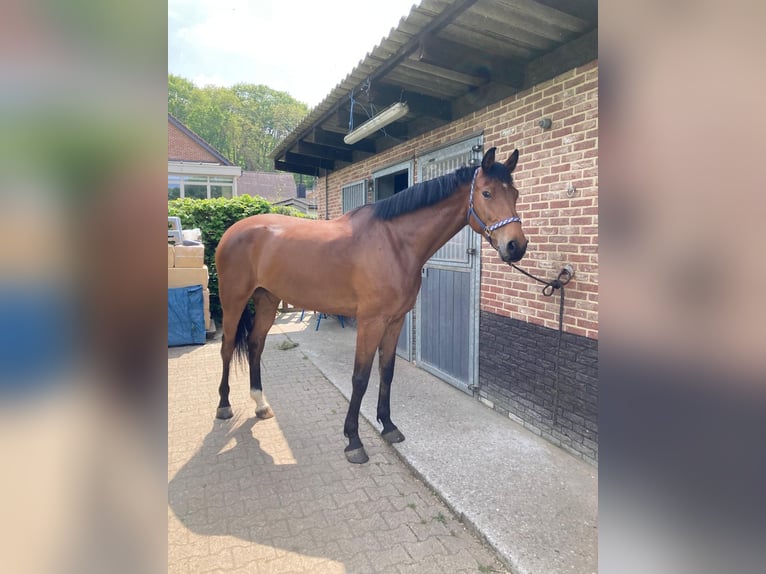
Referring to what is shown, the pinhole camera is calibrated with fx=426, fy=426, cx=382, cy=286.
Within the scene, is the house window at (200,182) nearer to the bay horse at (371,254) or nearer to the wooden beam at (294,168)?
the wooden beam at (294,168)

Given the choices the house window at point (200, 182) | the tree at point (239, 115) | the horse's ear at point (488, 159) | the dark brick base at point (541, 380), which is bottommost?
the dark brick base at point (541, 380)

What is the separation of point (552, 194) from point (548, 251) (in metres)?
0.43

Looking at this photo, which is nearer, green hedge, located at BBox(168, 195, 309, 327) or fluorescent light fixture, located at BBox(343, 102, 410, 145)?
fluorescent light fixture, located at BBox(343, 102, 410, 145)

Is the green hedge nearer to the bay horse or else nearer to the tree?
the bay horse

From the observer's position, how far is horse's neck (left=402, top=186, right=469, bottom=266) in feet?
10.0

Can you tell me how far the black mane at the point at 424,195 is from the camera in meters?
3.03

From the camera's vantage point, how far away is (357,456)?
9.95ft

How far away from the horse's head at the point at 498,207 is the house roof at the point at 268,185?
34084mm

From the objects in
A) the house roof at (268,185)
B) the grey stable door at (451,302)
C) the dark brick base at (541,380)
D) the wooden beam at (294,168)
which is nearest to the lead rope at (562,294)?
the dark brick base at (541,380)

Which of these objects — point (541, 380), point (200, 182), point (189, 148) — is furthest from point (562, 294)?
point (189, 148)

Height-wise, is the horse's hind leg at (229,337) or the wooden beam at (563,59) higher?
the wooden beam at (563,59)

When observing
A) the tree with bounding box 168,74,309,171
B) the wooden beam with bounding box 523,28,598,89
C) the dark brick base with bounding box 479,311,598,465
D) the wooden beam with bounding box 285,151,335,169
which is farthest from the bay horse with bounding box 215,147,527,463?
the tree with bounding box 168,74,309,171
